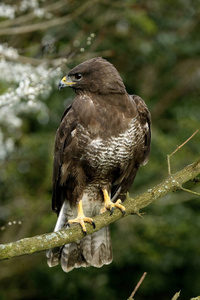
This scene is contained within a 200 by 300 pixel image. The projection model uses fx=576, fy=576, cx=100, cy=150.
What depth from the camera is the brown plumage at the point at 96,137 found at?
480 cm

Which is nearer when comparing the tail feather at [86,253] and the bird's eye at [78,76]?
the bird's eye at [78,76]

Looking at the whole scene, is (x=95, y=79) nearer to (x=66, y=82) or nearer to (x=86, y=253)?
(x=66, y=82)

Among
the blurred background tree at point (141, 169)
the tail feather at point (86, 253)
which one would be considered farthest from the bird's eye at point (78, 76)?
the blurred background tree at point (141, 169)

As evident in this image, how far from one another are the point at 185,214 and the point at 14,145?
105 inches

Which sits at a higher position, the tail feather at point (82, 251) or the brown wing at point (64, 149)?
the brown wing at point (64, 149)

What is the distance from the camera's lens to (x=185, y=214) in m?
8.06

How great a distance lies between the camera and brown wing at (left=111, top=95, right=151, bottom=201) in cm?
511

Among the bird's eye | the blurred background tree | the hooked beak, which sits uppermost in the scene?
the bird's eye

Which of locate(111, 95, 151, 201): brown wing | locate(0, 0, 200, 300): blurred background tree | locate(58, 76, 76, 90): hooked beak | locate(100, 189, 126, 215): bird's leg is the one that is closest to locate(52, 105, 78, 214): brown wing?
locate(58, 76, 76, 90): hooked beak

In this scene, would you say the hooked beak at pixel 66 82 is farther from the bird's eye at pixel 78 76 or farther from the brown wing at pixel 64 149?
the brown wing at pixel 64 149

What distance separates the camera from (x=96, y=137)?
188 inches

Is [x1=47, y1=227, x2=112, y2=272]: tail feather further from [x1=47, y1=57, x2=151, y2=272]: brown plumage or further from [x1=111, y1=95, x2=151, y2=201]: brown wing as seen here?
[x1=111, y1=95, x2=151, y2=201]: brown wing

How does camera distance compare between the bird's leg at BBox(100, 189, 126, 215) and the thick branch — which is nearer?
the thick branch

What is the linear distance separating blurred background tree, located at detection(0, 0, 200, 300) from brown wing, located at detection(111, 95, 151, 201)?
2219 mm
